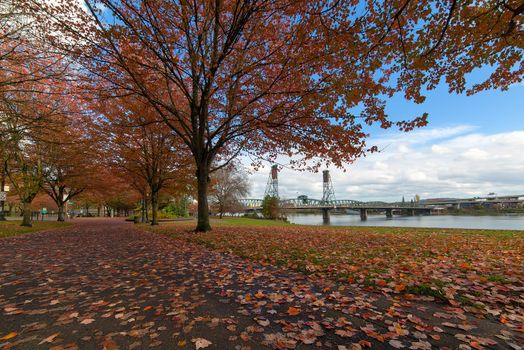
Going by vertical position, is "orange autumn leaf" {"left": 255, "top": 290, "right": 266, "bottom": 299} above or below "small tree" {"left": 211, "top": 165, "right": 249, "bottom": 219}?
below

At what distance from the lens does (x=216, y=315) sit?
357 centimetres

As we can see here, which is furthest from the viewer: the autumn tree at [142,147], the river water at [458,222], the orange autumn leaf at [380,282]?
the river water at [458,222]

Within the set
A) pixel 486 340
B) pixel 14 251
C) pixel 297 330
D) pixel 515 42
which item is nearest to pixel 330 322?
pixel 297 330

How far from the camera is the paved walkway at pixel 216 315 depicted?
2.87 m

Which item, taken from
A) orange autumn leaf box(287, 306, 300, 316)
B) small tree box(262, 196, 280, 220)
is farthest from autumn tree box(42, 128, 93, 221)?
small tree box(262, 196, 280, 220)

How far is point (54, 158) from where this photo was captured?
21.3m

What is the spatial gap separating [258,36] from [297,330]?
10.3 m

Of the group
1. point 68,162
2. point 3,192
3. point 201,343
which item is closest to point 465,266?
point 201,343

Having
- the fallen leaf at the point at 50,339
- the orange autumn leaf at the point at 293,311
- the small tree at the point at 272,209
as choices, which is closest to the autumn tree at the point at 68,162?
the fallen leaf at the point at 50,339

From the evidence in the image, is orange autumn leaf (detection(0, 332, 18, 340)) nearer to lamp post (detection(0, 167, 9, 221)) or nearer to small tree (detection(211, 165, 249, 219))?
lamp post (detection(0, 167, 9, 221))

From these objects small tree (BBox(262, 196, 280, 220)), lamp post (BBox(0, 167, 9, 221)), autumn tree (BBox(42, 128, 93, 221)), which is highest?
autumn tree (BBox(42, 128, 93, 221))

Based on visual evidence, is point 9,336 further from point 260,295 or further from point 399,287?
point 399,287

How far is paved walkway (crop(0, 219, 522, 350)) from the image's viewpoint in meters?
2.87

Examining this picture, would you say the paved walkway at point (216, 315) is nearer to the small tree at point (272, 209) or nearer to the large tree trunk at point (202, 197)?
the large tree trunk at point (202, 197)
